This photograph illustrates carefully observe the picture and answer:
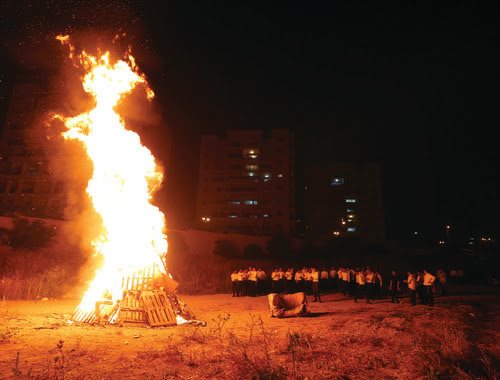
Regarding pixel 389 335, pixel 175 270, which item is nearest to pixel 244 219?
pixel 175 270

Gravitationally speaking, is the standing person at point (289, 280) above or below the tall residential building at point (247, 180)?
below

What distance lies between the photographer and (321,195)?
98.0 meters

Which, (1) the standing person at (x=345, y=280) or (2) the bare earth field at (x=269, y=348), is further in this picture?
(1) the standing person at (x=345, y=280)

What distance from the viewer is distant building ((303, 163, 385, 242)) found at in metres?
92.6

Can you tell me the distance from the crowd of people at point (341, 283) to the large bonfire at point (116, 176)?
8.22m

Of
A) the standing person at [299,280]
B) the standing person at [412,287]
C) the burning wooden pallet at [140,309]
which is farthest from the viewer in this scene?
the standing person at [299,280]

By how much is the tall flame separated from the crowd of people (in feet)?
27.0

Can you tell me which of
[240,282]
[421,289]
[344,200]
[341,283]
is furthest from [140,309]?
[344,200]

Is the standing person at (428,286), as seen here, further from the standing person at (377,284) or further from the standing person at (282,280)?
the standing person at (282,280)

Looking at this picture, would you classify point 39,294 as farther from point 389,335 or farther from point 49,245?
point 389,335

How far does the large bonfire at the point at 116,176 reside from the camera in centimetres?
1484

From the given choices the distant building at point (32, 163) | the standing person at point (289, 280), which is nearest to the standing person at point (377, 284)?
the standing person at point (289, 280)

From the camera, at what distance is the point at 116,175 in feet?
50.7

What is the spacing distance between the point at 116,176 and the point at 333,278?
50.7 ft
